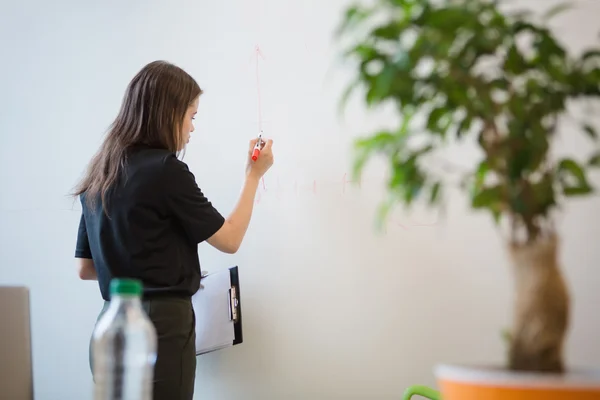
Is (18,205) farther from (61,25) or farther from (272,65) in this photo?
(272,65)

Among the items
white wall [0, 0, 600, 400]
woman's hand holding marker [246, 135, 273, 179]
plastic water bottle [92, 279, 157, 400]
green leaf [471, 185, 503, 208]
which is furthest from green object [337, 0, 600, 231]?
woman's hand holding marker [246, 135, 273, 179]

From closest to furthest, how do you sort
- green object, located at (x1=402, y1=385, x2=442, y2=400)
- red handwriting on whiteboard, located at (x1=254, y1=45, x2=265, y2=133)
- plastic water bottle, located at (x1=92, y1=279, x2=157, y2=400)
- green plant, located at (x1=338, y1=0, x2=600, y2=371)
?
1. green plant, located at (x1=338, y1=0, x2=600, y2=371)
2. plastic water bottle, located at (x1=92, y1=279, x2=157, y2=400)
3. green object, located at (x1=402, y1=385, x2=442, y2=400)
4. red handwriting on whiteboard, located at (x1=254, y1=45, x2=265, y2=133)

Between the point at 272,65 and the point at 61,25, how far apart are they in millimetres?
838

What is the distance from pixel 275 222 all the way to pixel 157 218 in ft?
1.33

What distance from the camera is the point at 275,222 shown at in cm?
197

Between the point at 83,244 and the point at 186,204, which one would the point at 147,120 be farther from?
the point at 83,244

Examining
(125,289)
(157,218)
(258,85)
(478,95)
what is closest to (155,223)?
(157,218)

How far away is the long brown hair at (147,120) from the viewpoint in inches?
68.1

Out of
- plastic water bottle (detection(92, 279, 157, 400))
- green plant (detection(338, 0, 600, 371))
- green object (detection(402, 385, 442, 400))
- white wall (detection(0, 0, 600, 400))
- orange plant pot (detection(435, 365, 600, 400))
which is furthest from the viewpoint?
white wall (detection(0, 0, 600, 400))

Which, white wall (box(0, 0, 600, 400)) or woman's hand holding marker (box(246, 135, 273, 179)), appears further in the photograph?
woman's hand holding marker (box(246, 135, 273, 179))

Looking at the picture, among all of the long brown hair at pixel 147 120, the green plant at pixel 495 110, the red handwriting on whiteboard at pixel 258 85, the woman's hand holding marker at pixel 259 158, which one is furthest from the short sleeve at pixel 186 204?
the green plant at pixel 495 110

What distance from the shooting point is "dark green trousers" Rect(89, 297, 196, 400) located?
163 centimetres

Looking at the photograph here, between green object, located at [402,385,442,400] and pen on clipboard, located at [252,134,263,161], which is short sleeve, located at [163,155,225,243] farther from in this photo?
green object, located at [402,385,442,400]

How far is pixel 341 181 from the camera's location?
1.88m
